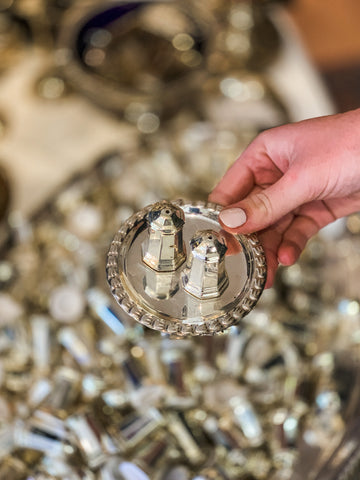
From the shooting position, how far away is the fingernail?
450 mm

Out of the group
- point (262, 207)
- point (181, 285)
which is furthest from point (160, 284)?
point (262, 207)

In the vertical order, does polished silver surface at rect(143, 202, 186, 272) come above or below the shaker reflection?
above

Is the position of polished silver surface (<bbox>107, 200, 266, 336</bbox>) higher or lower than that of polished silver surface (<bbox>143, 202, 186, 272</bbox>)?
lower

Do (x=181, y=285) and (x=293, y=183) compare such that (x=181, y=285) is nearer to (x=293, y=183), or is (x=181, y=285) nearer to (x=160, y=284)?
(x=160, y=284)

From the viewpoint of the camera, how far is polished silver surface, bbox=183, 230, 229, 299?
0.42 metres

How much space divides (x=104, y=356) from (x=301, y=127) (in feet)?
1.16

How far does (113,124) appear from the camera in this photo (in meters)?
0.91

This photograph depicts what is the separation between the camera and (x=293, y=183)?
1.61 feet

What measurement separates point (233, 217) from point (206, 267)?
56 mm

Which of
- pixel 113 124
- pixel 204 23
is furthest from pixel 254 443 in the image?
pixel 204 23

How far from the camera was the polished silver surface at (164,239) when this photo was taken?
1.40 feet

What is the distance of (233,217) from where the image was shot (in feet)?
1.48

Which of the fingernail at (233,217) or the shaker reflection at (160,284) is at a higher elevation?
the fingernail at (233,217)

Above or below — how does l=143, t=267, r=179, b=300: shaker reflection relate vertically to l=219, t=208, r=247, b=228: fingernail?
below
